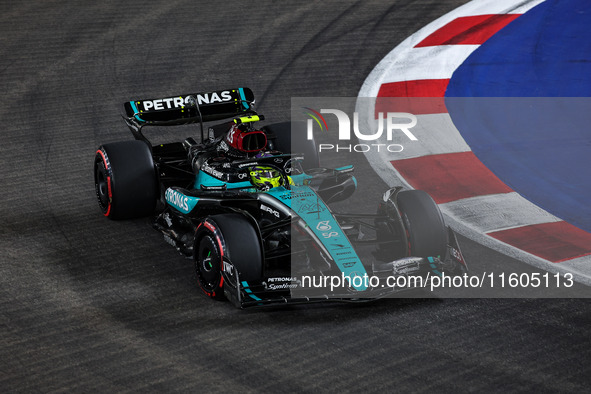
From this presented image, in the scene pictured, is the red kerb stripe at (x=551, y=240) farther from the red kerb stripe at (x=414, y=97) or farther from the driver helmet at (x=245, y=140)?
the red kerb stripe at (x=414, y=97)

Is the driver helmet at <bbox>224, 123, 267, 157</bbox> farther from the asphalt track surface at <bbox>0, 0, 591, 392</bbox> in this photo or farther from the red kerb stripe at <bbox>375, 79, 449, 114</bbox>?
the red kerb stripe at <bbox>375, 79, 449, 114</bbox>

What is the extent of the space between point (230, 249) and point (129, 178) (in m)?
1.96

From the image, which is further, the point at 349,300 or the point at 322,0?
the point at 322,0

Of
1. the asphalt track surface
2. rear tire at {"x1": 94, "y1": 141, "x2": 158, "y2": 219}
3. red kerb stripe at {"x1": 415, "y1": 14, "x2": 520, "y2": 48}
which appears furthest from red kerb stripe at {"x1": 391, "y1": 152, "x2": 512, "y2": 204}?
red kerb stripe at {"x1": 415, "y1": 14, "x2": 520, "y2": 48}

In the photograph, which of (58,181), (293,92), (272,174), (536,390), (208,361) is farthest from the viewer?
(293,92)

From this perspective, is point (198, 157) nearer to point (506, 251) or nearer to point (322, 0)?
point (506, 251)

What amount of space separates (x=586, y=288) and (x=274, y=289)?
2427 millimetres

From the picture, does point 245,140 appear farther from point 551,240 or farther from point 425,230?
point 551,240

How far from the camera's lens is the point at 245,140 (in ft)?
23.6

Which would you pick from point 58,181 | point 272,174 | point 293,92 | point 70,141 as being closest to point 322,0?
point 293,92

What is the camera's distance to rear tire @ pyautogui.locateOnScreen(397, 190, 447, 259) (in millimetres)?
6285

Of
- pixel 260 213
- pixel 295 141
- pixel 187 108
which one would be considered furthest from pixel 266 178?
pixel 187 108

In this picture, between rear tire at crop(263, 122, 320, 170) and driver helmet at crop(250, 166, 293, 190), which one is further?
rear tire at crop(263, 122, 320, 170)

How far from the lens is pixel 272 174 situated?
→ 6.86 metres
